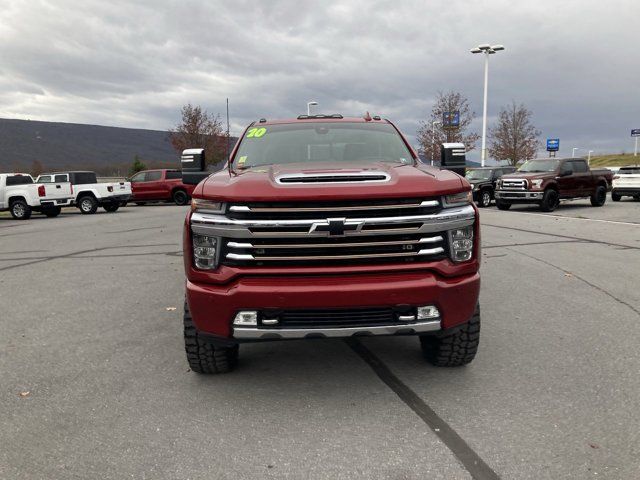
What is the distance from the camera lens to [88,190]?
2241 cm

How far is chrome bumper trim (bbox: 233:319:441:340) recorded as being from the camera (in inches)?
124

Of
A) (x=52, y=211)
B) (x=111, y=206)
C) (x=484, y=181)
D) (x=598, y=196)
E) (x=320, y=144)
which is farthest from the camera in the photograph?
(x=111, y=206)

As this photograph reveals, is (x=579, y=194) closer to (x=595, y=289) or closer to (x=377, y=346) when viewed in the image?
(x=595, y=289)

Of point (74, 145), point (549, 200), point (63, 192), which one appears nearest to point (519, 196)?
point (549, 200)

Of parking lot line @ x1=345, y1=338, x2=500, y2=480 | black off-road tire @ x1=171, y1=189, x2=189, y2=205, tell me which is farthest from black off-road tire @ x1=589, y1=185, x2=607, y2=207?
black off-road tire @ x1=171, y1=189, x2=189, y2=205

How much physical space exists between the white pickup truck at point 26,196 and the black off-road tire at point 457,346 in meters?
20.5

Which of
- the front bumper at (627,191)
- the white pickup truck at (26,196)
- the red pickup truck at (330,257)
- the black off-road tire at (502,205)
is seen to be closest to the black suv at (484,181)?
the black off-road tire at (502,205)

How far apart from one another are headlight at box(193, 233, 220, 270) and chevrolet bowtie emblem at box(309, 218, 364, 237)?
64 cm

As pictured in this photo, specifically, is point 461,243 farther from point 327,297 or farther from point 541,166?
point 541,166

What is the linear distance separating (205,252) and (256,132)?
7.08ft

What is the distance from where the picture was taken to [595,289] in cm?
641

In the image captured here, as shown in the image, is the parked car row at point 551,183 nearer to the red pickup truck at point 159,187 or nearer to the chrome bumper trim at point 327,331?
the chrome bumper trim at point 327,331

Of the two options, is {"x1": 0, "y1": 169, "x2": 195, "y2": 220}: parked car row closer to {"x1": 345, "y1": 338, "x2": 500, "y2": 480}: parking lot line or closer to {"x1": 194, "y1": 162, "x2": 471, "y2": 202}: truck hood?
{"x1": 194, "y1": 162, "x2": 471, "y2": 202}: truck hood

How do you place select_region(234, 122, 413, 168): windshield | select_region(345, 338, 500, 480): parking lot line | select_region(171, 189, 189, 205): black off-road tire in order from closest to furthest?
select_region(345, 338, 500, 480): parking lot line → select_region(234, 122, 413, 168): windshield → select_region(171, 189, 189, 205): black off-road tire
